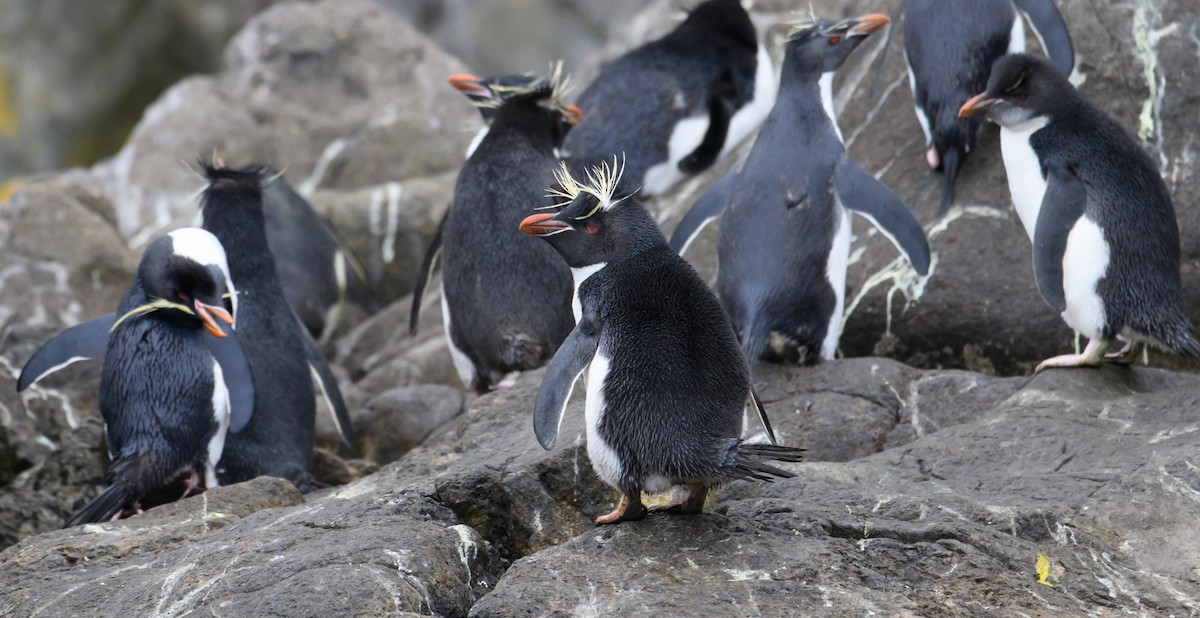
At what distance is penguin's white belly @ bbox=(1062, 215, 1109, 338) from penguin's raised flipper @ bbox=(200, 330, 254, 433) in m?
2.71

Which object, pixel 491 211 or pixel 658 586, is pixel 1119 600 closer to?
pixel 658 586

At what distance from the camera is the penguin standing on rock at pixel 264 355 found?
195 inches

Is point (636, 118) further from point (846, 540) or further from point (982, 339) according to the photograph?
point (846, 540)

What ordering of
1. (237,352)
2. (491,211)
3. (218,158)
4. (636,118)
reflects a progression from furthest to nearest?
(636,118) < (218,158) < (491,211) < (237,352)

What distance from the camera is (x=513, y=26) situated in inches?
505

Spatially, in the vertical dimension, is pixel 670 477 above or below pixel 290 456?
above

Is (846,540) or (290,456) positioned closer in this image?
(846,540)

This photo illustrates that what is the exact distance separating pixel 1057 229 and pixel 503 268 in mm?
2049

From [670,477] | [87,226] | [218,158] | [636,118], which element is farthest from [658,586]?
[87,226]

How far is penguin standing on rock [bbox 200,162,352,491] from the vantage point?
4.95 meters

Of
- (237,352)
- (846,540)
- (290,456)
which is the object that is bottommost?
(290,456)

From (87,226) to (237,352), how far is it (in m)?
2.51

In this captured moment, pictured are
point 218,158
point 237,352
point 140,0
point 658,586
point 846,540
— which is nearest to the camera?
point 658,586

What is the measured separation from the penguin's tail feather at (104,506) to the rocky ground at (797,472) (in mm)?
419
